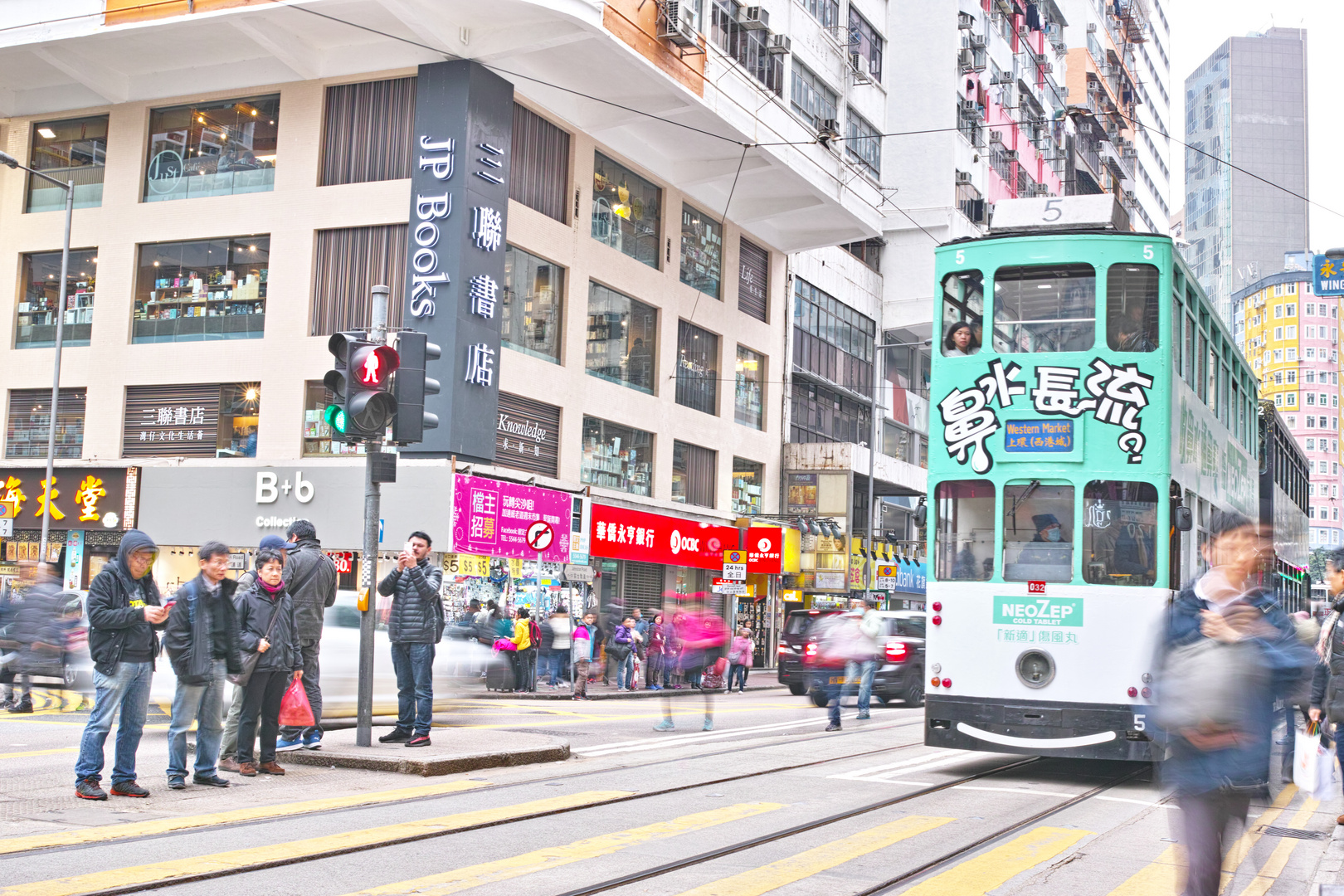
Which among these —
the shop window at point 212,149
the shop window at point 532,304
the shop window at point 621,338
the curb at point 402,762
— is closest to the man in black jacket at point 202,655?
the curb at point 402,762

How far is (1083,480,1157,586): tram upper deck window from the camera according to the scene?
11.6 metres

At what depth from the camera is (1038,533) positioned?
11.9m

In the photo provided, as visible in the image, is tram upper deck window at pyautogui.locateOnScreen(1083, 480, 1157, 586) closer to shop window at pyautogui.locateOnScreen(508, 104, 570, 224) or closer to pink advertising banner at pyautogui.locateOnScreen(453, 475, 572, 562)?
pink advertising banner at pyautogui.locateOnScreen(453, 475, 572, 562)

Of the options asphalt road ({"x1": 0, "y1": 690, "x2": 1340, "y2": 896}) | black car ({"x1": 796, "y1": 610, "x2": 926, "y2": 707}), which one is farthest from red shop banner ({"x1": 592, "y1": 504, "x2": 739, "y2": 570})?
asphalt road ({"x1": 0, "y1": 690, "x2": 1340, "y2": 896})

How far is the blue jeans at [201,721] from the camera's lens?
917cm

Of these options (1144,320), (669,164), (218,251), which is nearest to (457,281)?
(218,251)

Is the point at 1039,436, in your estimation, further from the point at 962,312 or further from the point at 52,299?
the point at 52,299

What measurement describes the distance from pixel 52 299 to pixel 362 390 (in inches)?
887

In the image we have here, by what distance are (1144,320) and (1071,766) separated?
491 cm

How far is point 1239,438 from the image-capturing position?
16891 mm

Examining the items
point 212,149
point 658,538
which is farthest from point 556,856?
point 658,538

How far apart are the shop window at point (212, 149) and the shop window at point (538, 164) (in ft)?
16.7

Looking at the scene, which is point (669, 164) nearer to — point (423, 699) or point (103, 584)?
point (423, 699)

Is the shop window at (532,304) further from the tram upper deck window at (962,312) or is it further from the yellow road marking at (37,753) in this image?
the yellow road marking at (37,753)
